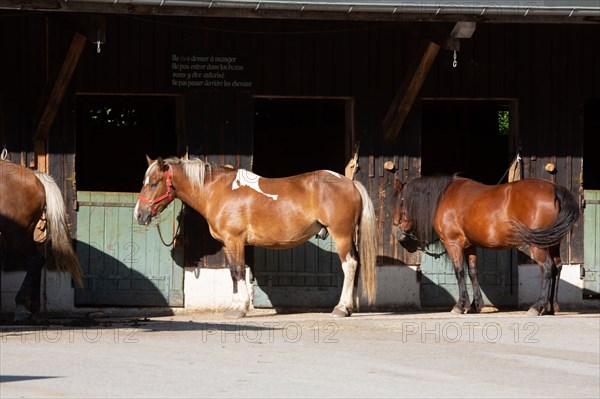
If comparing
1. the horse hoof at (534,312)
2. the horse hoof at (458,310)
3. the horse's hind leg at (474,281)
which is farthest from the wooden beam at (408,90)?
the horse hoof at (534,312)

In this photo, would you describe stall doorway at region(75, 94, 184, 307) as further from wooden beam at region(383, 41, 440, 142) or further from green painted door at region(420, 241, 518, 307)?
green painted door at region(420, 241, 518, 307)

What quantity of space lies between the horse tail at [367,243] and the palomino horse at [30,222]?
3.22m

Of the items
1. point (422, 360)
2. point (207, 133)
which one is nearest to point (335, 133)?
point (207, 133)

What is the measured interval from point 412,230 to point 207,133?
2.80m

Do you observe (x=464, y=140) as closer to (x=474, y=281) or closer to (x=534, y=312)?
(x=474, y=281)

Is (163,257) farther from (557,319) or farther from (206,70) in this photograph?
(557,319)

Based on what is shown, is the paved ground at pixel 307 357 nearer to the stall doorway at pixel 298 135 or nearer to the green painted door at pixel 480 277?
the green painted door at pixel 480 277

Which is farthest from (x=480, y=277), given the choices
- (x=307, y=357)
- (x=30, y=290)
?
(x=307, y=357)

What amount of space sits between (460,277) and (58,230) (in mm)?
4809

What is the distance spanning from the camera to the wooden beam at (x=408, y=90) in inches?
591

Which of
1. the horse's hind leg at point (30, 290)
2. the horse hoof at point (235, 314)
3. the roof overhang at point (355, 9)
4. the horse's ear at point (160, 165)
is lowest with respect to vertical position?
the horse hoof at point (235, 314)

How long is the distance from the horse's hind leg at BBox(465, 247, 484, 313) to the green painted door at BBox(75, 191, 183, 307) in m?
3.54

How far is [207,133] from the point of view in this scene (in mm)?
15680

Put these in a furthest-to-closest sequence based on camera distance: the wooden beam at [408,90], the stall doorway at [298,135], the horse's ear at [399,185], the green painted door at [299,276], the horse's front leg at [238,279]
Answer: the stall doorway at [298,135]
the green painted door at [299,276]
the horse's ear at [399,185]
the wooden beam at [408,90]
the horse's front leg at [238,279]
